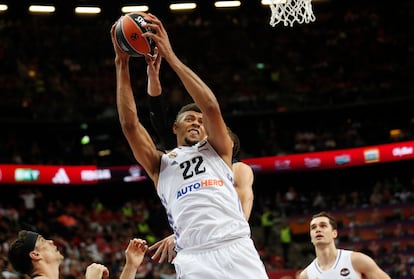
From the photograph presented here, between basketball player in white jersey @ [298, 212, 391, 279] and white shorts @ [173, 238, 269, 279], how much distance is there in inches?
116

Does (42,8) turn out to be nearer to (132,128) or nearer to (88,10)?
(88,10)

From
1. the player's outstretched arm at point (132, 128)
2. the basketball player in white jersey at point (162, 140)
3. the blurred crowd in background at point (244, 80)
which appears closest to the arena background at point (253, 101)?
the blurred crowd in background at point (244, 80)

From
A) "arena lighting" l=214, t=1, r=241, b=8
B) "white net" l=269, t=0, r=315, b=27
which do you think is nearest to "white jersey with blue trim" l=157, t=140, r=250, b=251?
"white net" l=269, t=0, r=315, b=27

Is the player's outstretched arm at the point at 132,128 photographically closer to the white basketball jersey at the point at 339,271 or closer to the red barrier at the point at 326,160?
the white basketball jersey at the point at 339,271

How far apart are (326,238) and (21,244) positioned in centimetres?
344

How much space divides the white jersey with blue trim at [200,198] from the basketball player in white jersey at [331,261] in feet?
9.49

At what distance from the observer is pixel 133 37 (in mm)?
4230

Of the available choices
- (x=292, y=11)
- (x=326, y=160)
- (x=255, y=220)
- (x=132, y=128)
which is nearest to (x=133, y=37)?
(x=132, y=128)

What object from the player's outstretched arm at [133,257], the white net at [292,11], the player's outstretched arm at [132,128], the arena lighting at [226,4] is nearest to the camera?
the player's outstretched arm at [132,128]

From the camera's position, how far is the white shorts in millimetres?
3875

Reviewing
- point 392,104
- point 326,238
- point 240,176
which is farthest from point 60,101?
point 240,176

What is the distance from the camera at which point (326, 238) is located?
269 inches

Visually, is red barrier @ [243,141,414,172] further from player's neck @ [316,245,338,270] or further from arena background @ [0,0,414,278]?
player's neck @ [316,245,338,270]

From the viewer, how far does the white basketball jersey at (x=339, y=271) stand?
265 inches
